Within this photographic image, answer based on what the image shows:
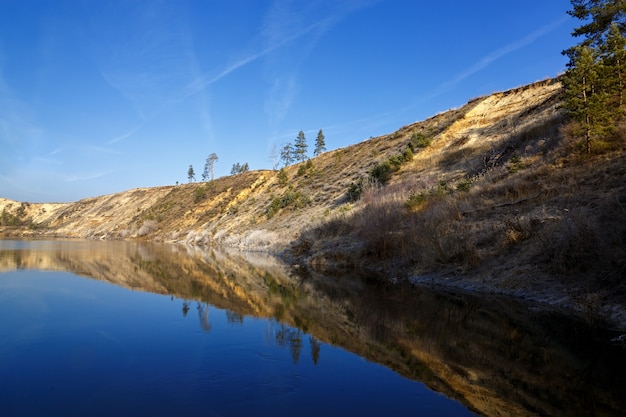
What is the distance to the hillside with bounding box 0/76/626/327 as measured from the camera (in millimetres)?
13555

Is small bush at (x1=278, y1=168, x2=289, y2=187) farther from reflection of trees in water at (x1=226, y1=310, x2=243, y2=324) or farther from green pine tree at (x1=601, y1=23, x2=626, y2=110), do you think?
reflection of trees in water at (x1=226, y1=310, x2=243, y2=324)

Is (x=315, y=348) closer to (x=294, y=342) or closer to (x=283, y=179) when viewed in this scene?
(x=294, y=342)

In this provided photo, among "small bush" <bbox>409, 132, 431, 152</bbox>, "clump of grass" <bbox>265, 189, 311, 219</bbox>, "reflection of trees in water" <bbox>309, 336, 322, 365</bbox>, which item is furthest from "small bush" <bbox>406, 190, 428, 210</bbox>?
"clump of grass" <bbox>265, 189, 311, 219</bbox>

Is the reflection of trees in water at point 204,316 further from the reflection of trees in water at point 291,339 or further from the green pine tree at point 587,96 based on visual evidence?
the green pine tree at point 587,96

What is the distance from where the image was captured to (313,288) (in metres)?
18.8

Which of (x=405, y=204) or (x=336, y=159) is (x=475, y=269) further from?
(x=336, y=159)

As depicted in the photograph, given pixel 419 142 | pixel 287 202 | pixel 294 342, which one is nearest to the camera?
pixel 294 342

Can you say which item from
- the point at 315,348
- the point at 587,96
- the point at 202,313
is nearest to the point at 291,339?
the point at 315,348

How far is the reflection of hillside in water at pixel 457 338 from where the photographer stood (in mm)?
7012

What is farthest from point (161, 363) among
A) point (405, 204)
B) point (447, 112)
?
point (447, 112)

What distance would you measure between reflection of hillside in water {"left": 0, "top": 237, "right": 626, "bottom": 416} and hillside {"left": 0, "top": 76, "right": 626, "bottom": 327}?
192 centimetres

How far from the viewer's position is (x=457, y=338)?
1033 cm

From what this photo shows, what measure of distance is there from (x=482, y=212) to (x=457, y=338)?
1232 cm

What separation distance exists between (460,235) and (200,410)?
15.8 metres
